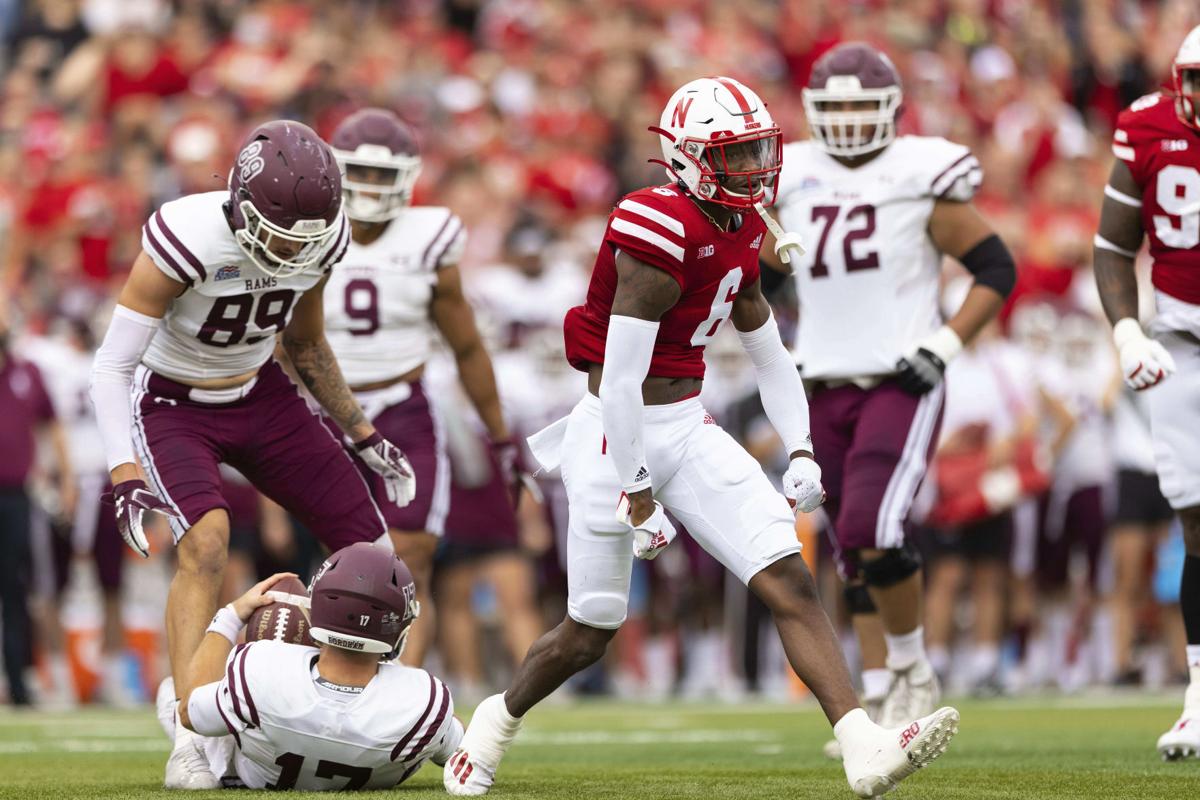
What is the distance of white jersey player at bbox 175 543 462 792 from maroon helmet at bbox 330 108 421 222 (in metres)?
2.84

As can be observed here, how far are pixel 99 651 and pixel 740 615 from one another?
3.98 meters

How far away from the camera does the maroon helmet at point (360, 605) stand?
524cm

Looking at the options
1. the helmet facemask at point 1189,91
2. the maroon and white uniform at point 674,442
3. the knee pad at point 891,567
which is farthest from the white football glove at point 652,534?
the helmet facemask at point 1189,91

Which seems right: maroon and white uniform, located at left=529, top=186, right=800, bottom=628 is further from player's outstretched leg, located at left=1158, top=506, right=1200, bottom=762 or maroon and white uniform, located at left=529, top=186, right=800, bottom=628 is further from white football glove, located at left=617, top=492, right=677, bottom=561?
player's outstretched leg, located at left=1158, top=506, right=1200, bottom=762

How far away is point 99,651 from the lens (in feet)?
39.6

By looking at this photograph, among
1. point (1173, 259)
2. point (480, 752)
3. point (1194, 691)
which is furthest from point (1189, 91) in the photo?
point (480, 752)

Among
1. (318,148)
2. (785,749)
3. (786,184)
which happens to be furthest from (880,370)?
(318,148)

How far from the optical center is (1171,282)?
22.2ft

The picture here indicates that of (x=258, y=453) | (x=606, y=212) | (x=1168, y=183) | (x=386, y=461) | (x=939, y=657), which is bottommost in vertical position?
(x=939, y=657)

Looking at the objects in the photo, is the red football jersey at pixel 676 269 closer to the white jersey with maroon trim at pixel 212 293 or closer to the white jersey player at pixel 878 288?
the white jersey with maroon trim at pixel 212 293

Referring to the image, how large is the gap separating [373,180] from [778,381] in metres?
2.84

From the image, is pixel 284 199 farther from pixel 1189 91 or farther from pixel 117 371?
pixel 1189 91

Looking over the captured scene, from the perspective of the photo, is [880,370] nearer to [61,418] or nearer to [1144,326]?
[1144,326]

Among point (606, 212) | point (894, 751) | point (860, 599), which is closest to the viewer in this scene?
point (894, 751)
